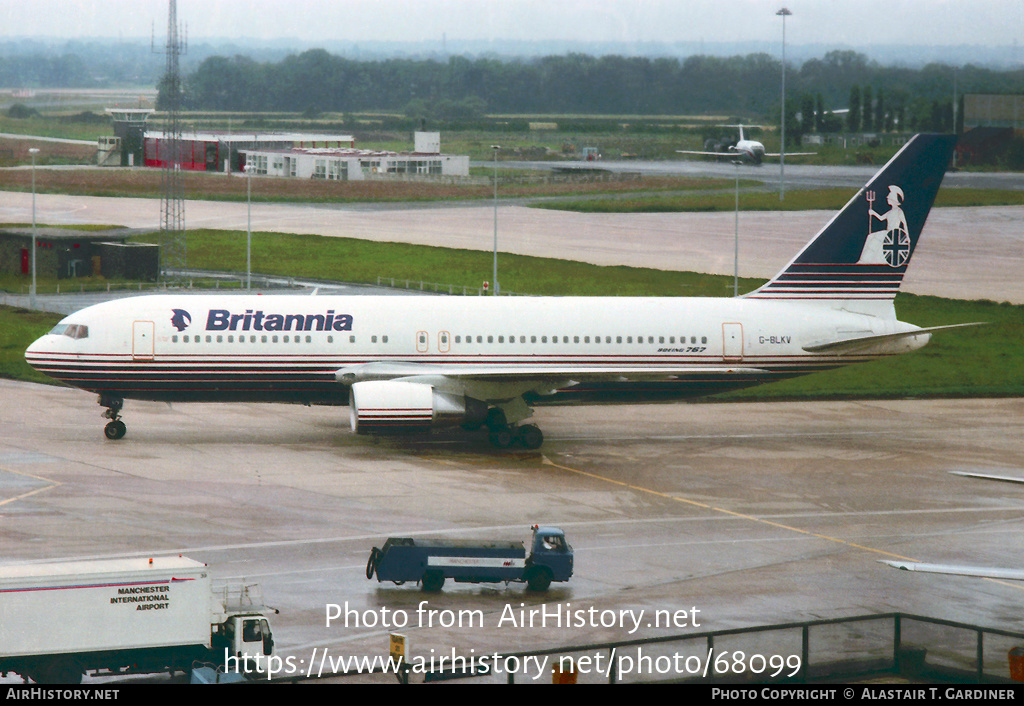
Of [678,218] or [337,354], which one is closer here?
[337,354]

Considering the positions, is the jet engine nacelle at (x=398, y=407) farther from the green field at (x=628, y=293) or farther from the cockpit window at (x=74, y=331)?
the green field at (x=628, y=293)

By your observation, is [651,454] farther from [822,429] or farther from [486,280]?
[486,280]

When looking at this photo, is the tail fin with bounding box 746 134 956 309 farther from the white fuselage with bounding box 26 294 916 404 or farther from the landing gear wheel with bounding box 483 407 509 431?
the landing gear wheel with bounding box 483 407 509 431

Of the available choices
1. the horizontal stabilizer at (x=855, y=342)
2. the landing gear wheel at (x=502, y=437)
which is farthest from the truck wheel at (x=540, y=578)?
the horizontal stabilizer at (x=855, y=342)

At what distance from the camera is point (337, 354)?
44969 millimetres

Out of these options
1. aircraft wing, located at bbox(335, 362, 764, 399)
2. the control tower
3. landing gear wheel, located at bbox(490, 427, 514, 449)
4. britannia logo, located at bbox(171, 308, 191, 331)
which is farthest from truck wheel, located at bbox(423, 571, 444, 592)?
the control tower

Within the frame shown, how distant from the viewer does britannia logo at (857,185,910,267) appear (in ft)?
159

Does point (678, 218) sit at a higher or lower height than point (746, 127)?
lower

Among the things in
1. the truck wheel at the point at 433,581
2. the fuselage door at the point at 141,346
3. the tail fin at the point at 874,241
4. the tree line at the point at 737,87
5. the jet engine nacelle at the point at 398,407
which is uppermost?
the tree line at the point at 737,87

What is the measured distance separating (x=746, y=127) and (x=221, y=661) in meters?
118

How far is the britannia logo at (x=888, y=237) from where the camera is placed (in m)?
48.5

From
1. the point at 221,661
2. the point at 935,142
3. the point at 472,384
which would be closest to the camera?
the point at 221,661

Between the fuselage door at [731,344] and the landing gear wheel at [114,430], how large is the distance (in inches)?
868

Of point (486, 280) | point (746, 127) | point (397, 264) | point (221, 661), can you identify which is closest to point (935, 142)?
point (221, 661)
